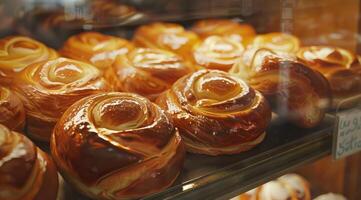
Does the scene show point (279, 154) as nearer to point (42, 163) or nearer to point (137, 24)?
point (42, 163)

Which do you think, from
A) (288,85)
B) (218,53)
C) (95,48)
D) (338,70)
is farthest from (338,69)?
(95,48)

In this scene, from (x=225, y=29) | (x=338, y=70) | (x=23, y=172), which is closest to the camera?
(x=23, y=172)

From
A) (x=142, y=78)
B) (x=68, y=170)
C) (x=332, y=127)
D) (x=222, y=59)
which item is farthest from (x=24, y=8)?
(x=332, y=127)

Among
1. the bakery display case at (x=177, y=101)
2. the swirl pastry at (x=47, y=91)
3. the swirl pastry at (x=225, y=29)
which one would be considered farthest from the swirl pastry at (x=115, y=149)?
the swirl pastry at (x=225, y=29)

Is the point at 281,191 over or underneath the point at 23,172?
underneath

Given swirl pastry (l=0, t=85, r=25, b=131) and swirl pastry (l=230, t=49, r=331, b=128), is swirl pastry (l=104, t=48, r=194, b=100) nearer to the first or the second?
swirl pastry (l=230, t=49, r=331, b=128)

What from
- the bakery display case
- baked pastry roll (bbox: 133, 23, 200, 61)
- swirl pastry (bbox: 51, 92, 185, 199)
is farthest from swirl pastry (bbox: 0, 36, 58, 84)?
baked pastry roll (bbox: 133, 23, 200, 61)

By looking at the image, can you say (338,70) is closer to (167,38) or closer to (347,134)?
(347,134)
